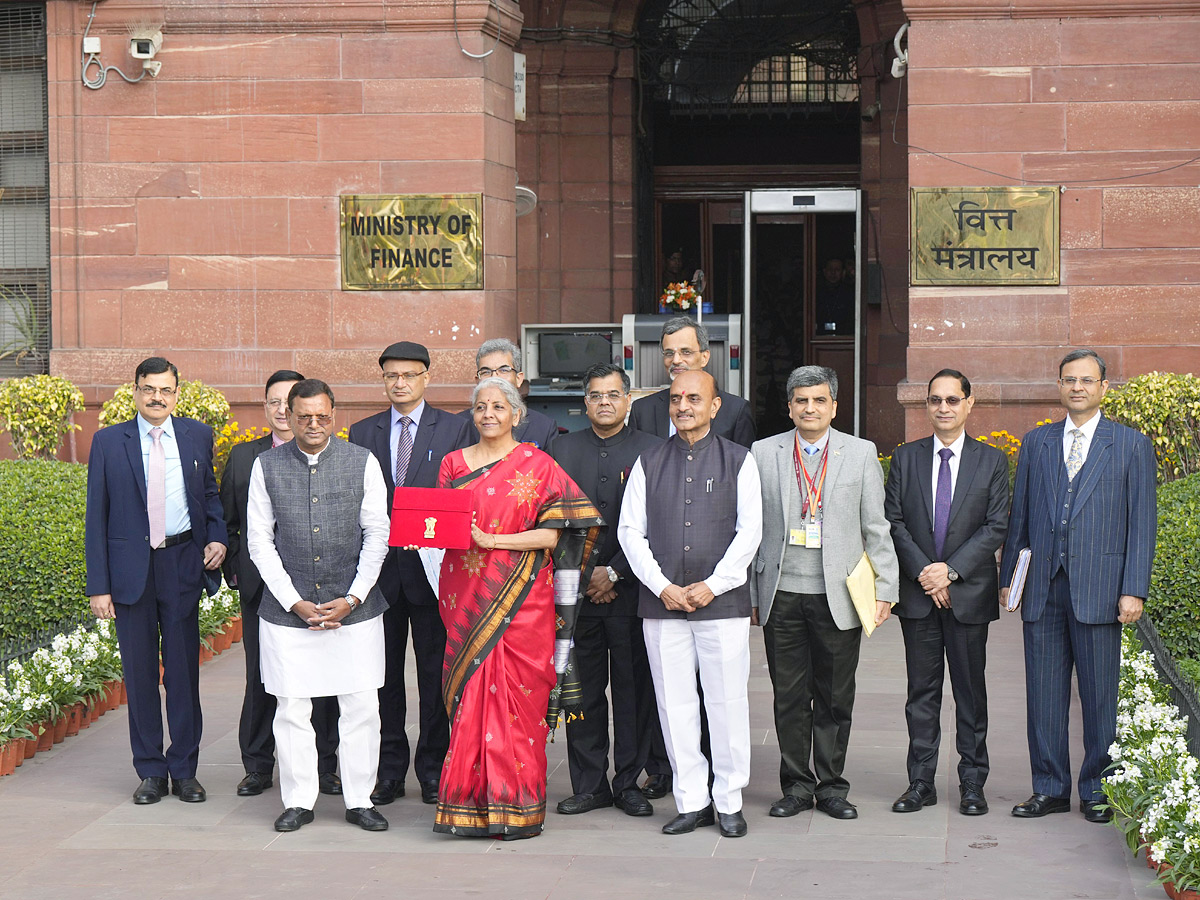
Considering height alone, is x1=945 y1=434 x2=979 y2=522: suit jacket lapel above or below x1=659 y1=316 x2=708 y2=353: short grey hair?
below

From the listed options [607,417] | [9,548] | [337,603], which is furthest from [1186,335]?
[9,548]

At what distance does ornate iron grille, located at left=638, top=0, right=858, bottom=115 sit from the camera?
16.4m

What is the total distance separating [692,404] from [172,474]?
89.5 inches

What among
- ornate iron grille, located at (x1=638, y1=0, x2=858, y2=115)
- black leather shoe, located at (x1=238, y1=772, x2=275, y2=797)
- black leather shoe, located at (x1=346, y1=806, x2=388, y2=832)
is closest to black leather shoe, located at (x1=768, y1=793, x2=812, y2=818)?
black leather shoe, located at (x1=346, y1=806, x2=388, y2=832)

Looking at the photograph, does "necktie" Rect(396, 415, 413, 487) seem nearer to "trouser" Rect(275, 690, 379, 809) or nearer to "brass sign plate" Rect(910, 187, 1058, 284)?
"trouser" Rect(275, 690, 379, 809)

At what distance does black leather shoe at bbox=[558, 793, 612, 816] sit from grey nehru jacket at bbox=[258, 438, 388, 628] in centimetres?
111

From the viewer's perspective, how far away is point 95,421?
1161 cm

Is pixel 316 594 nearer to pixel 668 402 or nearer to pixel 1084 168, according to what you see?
pixel 668 402

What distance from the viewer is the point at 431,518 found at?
561cm

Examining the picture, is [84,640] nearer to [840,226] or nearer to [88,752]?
[88,752]

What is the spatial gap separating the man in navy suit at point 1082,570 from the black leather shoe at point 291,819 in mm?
2856

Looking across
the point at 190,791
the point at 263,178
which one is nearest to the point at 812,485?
the point at 190,791

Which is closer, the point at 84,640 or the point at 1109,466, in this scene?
the point at 1109,466

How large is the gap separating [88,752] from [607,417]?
3096mm
